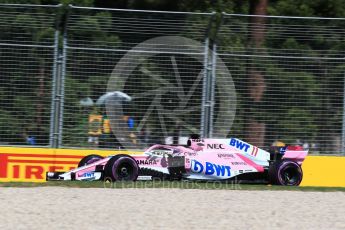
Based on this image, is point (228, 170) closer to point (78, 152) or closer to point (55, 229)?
point (78, 152)

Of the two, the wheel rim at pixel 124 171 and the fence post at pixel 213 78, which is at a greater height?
the fence post at pixel 213 78

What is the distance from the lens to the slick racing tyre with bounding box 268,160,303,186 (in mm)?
11047

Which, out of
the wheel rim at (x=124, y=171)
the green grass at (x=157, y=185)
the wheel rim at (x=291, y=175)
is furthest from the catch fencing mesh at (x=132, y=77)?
the wheel rim at (x=291, y=175)

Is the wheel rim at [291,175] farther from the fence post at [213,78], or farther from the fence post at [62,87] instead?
the fence post at [62,87]

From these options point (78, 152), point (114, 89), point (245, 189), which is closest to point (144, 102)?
point (114, 89)

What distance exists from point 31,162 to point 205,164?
321cm

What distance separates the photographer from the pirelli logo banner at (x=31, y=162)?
461 inches

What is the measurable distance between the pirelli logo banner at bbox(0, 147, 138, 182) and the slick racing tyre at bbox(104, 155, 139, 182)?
155 centimetres

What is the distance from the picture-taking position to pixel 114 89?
474 inches

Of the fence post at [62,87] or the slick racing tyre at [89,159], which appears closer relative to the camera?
the slick racing tyre at [89,159]

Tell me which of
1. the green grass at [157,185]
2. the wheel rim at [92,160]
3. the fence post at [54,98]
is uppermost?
the fence post at [54,98]

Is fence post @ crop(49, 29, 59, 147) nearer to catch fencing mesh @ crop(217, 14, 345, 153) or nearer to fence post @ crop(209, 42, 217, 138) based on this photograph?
fence post @ crop(209, 42, 217, 138)

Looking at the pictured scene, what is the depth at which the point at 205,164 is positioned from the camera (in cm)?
1102

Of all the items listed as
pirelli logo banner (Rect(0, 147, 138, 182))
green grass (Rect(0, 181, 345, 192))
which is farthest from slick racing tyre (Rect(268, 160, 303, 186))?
pirelli logo banner (Rect(0, 147, 138, 182))
